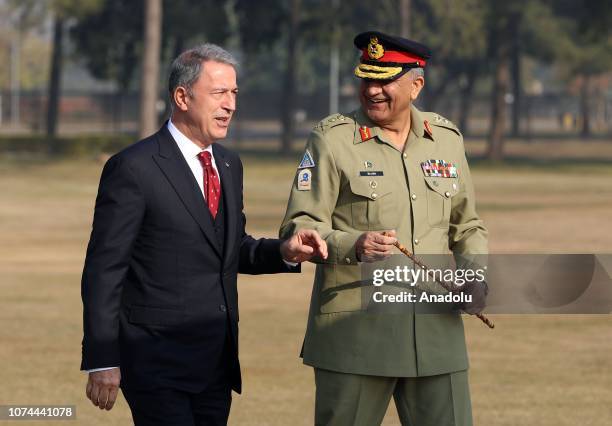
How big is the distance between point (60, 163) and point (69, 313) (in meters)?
32.1

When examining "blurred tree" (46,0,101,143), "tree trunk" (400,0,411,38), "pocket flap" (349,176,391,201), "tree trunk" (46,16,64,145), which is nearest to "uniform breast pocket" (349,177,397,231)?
"pocket flap" (349,176,391,201)

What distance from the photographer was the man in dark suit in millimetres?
5082

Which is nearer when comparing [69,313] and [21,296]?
[69,313]

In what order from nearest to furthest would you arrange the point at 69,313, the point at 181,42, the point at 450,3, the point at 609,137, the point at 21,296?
the point at 69,313 < the point at 21,296 < the point at 181,42 < the point at 450,3 < the point at 609,137

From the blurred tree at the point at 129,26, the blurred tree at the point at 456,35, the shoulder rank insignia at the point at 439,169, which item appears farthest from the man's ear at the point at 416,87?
the blurred tree at the point at 456,35

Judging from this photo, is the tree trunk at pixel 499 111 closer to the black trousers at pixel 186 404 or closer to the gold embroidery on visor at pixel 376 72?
the gold embroidery on visor at pixel 376 72

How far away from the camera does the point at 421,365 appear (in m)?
5.36

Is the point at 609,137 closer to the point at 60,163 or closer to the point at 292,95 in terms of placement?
the point at 292,95

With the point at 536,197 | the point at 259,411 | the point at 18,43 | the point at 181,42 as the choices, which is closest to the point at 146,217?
the point at 259,411

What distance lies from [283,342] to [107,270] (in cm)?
736

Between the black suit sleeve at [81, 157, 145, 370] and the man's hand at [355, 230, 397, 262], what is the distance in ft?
2.57

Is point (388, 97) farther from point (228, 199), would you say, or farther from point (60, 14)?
point (60, 14)

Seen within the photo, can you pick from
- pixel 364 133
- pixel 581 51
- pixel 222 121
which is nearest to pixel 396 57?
pixel 364 133

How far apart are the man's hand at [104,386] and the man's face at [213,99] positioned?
901mm
